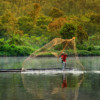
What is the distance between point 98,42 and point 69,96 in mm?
102808

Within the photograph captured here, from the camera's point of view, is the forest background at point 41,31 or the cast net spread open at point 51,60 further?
the forest background at point 41,31

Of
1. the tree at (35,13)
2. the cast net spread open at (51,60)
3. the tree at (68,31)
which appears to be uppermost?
the tree at (35,13)

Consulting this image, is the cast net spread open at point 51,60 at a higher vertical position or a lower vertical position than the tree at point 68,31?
lower

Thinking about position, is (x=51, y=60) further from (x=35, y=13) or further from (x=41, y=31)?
(x=35, y=13)

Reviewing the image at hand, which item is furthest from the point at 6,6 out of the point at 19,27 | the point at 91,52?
the point at 91,52

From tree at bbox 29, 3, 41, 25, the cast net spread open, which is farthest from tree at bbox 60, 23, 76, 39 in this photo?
tree at bbox 29, 3, 41, 25

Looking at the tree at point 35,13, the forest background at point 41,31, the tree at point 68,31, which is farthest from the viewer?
the tree at point 35,13

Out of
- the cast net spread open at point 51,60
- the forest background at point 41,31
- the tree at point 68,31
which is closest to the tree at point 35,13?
the forest background at point 41,31

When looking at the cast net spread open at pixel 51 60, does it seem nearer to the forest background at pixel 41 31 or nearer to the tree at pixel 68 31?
the tree at pixel 68 31

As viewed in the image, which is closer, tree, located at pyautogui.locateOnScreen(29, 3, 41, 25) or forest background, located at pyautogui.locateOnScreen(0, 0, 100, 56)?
forest background, located at pyautogui.locateOnScreen(0, 0, 100, 56)

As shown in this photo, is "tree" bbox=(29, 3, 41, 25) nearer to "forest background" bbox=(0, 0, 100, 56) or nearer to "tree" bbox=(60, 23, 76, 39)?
"forest background" bbox=(0, 0, 100, 56)

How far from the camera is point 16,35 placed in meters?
133

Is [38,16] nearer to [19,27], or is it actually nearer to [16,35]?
[19,27]

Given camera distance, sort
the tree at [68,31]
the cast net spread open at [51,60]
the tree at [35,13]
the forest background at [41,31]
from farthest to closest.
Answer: the tree at [35,13] < the tree at [68,31] < the forest background at [41,31] < the cast net spread open at [51,60]
